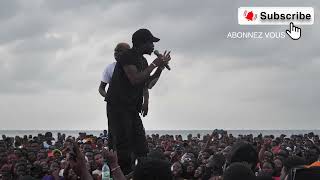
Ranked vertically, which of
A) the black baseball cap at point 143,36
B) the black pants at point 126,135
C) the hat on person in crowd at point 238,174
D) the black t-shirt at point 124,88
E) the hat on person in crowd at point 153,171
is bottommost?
the hat on person in crowd at point 238,174

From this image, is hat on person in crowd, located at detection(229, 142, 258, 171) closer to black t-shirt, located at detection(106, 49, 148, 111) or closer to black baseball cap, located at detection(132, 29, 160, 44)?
black t-shirt, located at detection(106, 49, 148, 111)

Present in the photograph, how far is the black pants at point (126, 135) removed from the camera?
6.46 metres

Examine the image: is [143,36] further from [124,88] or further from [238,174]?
[238,174]

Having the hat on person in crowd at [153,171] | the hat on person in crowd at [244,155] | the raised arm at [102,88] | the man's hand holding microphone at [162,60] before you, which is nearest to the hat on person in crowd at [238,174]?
the hat on person in crowd at [153,171]

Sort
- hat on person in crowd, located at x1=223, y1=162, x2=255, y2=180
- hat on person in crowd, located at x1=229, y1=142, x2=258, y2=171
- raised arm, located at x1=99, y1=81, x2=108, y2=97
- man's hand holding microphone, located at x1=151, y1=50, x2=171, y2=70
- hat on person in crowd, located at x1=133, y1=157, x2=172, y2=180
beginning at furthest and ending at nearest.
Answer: raised arm, located at x1=99, y1=81, x2=108, y2=97 < man's hand holding microphone, located at x1=151, y1=50, x2=171, y2=70 < hat on person in crowd, located at x1=229, y1=142, x2=258, y2=171 < hat on person in crowd, located at x1=223, y1=162, x2=255, y2=180 < hat on person in crowd, located at x1=133, y1=157, x2=172, y2=180

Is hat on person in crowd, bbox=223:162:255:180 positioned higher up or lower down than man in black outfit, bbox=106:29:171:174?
lower down

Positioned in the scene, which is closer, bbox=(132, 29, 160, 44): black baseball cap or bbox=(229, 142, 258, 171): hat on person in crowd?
bbox=(229, 142, 258, 171): hat on person in crowd

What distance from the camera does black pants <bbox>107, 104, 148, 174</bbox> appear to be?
646 cm

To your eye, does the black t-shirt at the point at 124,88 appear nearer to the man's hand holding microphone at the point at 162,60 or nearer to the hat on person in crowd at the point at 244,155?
the man's hand holding microphone at the point at 162,60

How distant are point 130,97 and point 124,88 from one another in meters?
0.13

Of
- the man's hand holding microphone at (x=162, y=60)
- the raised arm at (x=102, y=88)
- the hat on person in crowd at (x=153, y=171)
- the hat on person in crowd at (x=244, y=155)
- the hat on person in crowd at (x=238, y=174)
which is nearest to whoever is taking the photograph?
the hat on person in crowd at (x=153, y=171)

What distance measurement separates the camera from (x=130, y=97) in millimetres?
6594

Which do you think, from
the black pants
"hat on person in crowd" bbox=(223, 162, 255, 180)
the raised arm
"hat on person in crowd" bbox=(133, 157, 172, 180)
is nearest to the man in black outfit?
the black pants

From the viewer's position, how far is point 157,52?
6.42 m
